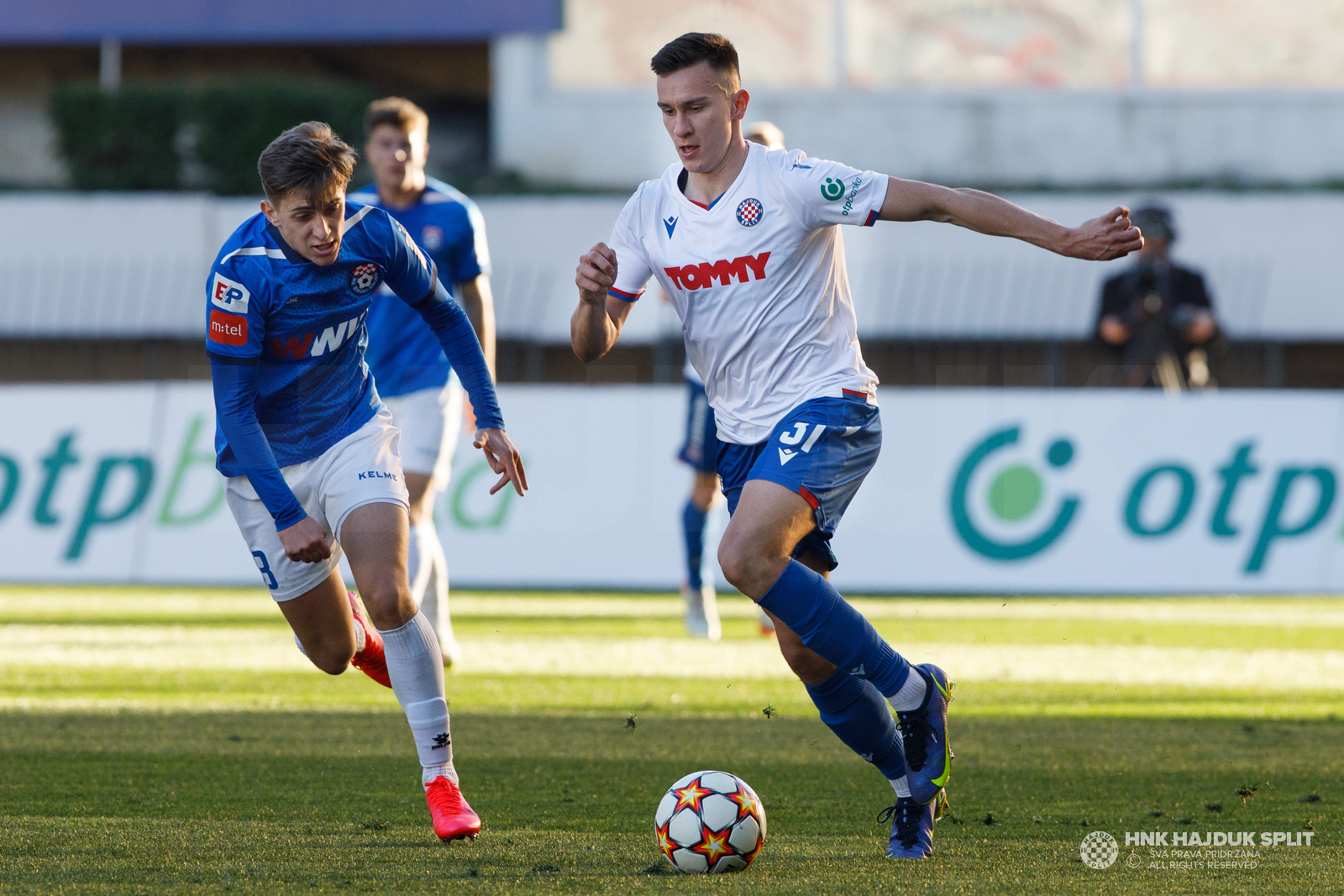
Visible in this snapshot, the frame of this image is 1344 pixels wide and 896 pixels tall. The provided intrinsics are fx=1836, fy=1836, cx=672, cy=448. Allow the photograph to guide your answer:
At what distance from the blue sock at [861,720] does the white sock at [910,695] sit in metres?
0.09

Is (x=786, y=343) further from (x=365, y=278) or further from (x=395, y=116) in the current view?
(x=395, y=116)

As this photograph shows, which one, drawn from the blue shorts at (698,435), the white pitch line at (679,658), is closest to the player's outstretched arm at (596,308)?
the white pitch line at (679,658)

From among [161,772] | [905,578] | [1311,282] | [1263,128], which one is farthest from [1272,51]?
[161,772]

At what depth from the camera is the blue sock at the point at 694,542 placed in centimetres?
1077

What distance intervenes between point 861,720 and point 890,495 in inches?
350

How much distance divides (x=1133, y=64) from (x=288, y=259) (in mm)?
22330

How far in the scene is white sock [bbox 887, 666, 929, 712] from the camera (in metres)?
4.96

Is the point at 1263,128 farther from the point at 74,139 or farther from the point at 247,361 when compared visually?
the point at 247,361

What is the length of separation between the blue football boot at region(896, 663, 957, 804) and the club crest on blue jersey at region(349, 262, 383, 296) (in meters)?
1.94

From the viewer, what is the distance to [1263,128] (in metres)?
25.1

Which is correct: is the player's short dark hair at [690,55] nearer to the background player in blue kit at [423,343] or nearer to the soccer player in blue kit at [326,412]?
the soccer player in blue kit at [326,412]

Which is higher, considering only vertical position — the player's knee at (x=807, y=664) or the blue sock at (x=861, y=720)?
the player's knee at (x=807, y=664)

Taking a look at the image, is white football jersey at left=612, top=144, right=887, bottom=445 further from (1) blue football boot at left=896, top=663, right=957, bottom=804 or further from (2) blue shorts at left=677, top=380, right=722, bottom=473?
(2) blue shorts at left=677, top=380, right=722, bottom=473

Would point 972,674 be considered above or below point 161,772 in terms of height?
below
